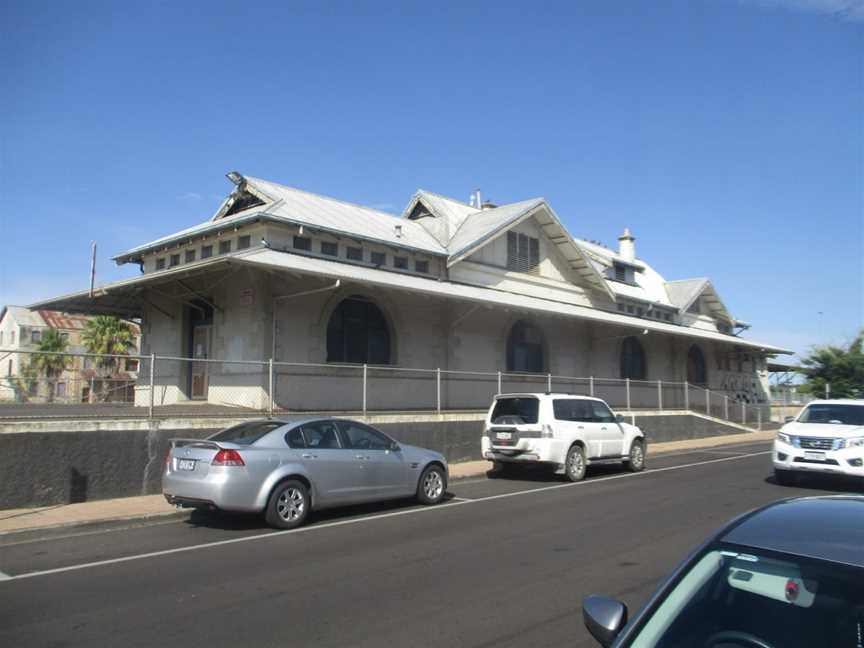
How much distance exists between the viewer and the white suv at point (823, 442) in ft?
41.3

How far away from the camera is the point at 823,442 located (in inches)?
508

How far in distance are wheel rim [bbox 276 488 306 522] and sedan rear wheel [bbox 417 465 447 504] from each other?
2.41 m

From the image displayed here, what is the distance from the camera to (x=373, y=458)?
10781 millimetres

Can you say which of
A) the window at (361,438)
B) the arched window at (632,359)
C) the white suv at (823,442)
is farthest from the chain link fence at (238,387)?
the white suv at (823,442)

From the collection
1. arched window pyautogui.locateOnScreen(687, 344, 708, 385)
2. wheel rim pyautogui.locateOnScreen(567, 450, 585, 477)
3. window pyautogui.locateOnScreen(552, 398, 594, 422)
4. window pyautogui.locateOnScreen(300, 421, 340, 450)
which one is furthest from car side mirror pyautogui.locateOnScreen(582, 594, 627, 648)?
arched window pyautogui.locateOnScreen(687, 344, 708, 385)

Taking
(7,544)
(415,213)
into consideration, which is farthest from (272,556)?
(415,213)

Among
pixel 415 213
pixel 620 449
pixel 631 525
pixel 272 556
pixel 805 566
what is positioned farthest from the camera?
pixel 415 213

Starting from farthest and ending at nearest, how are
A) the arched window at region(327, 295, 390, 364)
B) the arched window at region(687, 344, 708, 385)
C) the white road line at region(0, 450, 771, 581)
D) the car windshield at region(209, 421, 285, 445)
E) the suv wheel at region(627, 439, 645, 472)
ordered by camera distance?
the arched window at region(687, 344, 708, 385) → the arched window at region(327, 295, 390, 364) → the suv wheel at region(627, 439, 645, 472) → the car windshield at region(209, 421, 285, 445) → the white road line at region(0, 450, 771, 581)

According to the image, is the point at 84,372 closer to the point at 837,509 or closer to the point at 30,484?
the point at 30,484

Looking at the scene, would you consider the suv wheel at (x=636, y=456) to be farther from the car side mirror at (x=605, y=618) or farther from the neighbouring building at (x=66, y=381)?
the car side mirror at (x=605, y=618)

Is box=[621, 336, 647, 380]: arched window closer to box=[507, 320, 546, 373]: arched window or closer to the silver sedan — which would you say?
box=[507, 320, 546, 373]: arched window

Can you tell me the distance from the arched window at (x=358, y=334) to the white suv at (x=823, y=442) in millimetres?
10268

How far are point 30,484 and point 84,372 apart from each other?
2.40 meters

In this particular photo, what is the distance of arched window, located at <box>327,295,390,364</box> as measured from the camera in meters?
18.6
